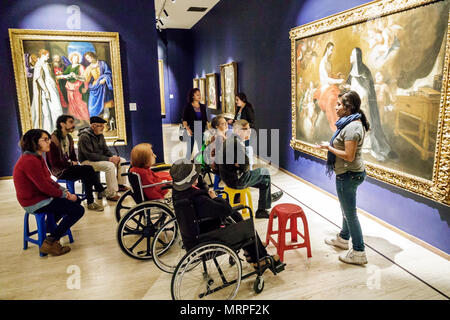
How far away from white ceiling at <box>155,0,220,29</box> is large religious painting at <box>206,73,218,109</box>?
1.87 metres

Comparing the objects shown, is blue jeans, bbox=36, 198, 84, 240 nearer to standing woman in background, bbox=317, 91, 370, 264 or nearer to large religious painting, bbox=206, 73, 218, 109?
standing woman in background, bbox=317, 91, 370, 264

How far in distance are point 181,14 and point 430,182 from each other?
8.91m

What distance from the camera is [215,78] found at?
922 centimetres

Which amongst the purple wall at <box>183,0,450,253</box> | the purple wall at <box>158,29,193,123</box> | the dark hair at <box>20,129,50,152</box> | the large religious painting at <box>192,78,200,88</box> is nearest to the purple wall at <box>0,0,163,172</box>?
the purple wall at <box>183,0,450,253</box>

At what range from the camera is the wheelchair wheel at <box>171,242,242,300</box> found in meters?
2.05

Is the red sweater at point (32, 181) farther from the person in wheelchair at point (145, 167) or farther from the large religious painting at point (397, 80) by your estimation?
the large religious painting at point (397, 80)

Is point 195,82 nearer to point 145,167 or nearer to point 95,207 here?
point 95,207

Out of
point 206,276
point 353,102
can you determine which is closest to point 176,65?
point 353,102

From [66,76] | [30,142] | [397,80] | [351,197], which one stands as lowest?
[351,197]

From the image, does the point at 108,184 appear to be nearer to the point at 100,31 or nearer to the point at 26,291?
the point at 26,291

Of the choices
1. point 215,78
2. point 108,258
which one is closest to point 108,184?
point 108,258

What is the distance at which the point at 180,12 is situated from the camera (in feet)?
31.2

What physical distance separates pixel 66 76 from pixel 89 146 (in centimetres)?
189

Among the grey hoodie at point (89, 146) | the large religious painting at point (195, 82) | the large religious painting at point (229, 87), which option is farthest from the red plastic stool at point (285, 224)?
the large religious painting at point (195, 82)
